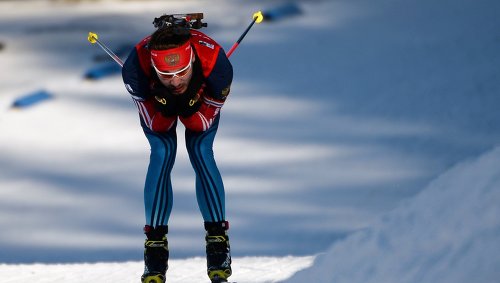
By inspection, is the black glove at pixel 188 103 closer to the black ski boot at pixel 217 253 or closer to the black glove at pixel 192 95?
the black glove at pixel 192 95

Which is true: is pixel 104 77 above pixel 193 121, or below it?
above

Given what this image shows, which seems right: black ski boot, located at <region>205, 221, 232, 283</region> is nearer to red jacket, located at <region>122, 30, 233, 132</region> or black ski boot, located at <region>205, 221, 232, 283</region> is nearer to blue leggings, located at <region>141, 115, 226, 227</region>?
blue leggings, located at <region>141, 115, 226, 227</region>

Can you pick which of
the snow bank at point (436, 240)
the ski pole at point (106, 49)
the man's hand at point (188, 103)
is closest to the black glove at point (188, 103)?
the man's hand at point (188, 103)

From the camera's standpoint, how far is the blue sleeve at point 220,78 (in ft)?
18.1

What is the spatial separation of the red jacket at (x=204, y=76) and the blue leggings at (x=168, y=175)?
0.07 meters

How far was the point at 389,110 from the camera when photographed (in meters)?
11.4

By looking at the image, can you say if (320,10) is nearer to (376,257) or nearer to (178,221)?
(178,221)

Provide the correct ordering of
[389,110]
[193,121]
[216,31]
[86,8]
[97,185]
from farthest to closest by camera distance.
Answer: [86,8] → [216,31] → [389,110] → [97,185] → [193,121]

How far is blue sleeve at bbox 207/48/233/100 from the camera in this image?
217 inches

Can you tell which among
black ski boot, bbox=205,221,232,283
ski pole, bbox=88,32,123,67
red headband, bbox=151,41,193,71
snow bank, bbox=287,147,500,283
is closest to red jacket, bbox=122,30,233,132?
red headband, bbox=151,41,193,71

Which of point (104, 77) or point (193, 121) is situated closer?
point (193, 121)

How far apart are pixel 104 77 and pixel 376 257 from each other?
309 inches

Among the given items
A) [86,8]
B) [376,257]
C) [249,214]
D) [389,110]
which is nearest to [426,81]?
[389,110]

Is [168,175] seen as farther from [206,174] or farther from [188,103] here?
[188,103]
